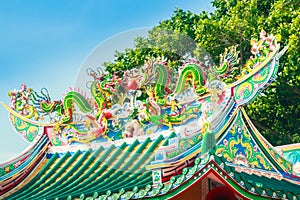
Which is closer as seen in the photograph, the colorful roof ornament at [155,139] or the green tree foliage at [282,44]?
the colorful roof ornament at [155,139]

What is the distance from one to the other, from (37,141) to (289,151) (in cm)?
327

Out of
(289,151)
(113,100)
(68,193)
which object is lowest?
(68,193)

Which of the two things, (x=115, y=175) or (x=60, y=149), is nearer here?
(x=115, y=175)

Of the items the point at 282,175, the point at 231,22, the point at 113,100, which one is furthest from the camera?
the point at 231,22

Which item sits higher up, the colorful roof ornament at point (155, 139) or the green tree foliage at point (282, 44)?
the green tree foliage at point (282, 44)

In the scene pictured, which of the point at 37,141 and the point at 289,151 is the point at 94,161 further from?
A: the point at 289,151

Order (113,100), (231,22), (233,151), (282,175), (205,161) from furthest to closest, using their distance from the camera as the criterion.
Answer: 1. (231,22)
2. (113,100)
3. (282,175)
4. (233,151)
5. (205,161)

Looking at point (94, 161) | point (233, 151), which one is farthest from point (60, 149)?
point (233, 151)

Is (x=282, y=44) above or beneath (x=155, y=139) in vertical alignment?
above

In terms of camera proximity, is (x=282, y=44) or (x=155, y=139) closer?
(x=155, y=139)

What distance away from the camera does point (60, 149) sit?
319 inches

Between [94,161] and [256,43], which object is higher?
[256,43]

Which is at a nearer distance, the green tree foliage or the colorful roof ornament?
the colorful roof ornament

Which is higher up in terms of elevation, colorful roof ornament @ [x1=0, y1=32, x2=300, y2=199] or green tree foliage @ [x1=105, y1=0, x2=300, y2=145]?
green tree foliage @ [x1=105, y1=0, x2=300, y2=145]
